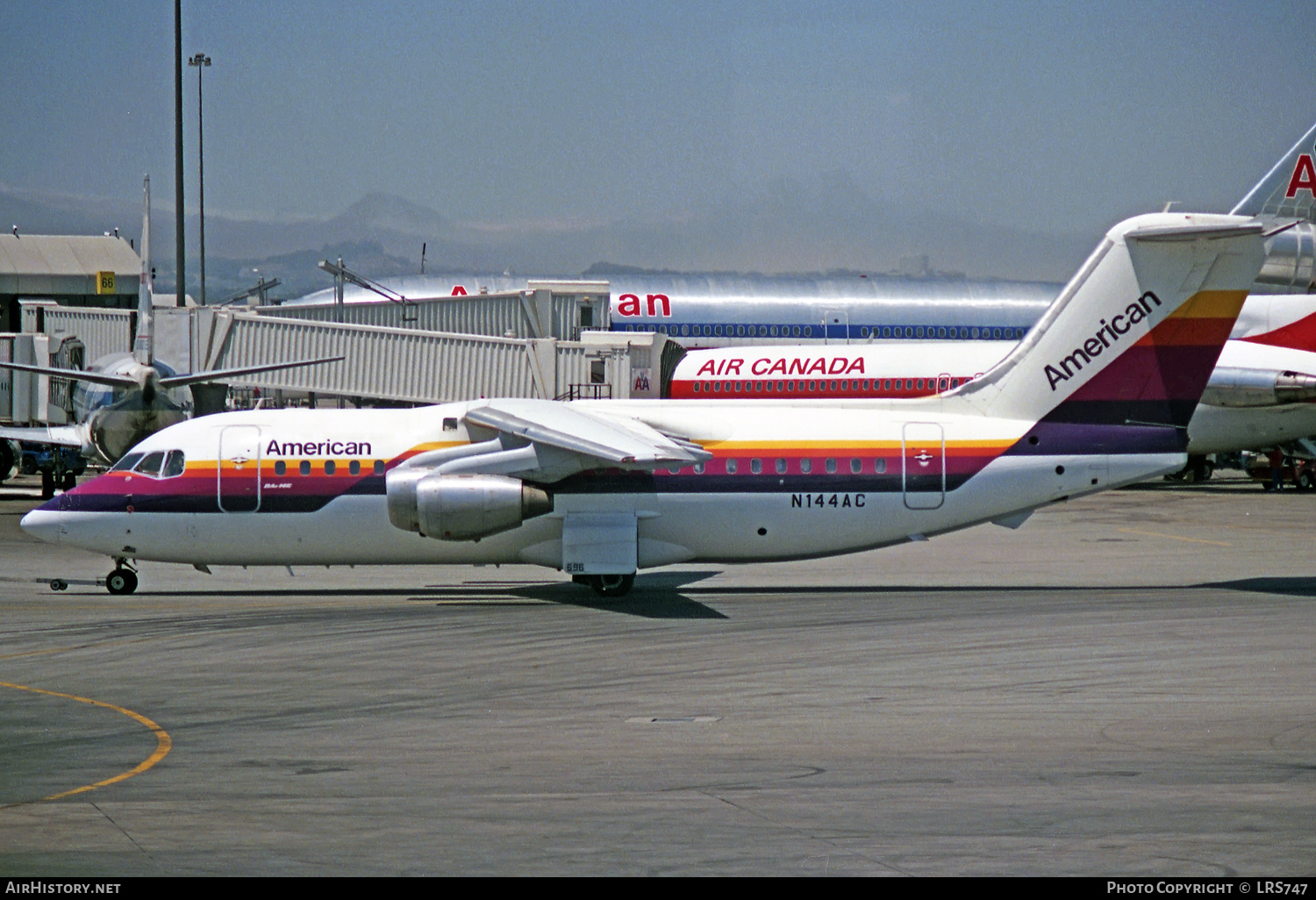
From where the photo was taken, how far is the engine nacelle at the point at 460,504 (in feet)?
78.0

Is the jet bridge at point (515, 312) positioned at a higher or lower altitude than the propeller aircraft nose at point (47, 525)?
higher

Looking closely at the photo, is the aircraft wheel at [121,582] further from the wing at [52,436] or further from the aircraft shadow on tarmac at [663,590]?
the wing at [52,436]

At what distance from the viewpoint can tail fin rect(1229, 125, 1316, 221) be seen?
45125mm

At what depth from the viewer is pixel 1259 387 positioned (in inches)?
1793

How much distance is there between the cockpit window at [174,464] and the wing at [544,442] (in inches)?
175

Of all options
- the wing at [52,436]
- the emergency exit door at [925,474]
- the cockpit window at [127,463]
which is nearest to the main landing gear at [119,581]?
the cockpit window at [127,463]

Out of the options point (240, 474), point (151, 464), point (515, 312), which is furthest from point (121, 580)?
point (515, 312)

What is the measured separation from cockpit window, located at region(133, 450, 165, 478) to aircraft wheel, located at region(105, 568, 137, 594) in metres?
2.20

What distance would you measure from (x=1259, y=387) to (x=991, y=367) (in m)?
9.07

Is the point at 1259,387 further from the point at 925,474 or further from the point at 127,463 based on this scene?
the point at 127,463

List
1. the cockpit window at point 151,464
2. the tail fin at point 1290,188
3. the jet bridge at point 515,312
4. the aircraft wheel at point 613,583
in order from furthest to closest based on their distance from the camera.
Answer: the jet bridge at point 515,312 → the tail fin at point 1290,188 → the cockpit window at point 151,464 → the aircraft wheel at point 613,583

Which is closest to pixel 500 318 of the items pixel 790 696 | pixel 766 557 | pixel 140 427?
pixel 140 427

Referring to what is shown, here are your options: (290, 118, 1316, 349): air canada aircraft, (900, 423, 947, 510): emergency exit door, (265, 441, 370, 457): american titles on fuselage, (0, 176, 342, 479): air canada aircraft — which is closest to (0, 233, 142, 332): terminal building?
(290, 118, 1316, 349): air canada aircraft
